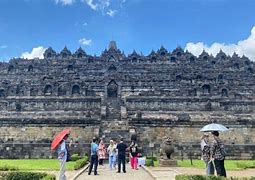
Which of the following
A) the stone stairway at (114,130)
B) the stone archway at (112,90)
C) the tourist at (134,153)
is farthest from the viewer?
the stone archway at (112,90)

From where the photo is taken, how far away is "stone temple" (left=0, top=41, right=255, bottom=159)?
27469mm

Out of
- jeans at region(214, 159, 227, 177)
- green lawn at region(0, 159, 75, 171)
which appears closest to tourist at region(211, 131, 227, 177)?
jeans at region(214, 159, 227, 177)

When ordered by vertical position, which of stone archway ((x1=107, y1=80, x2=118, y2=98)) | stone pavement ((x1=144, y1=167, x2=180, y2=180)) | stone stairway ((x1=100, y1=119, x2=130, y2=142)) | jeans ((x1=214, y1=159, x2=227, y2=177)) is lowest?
stone pavement ((x1=144, y1=167, x2=180, y2=180))

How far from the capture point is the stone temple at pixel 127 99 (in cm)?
2747

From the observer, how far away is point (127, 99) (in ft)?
127

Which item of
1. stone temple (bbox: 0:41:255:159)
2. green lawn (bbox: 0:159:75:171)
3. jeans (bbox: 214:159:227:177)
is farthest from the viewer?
stone temple (bbox: 0:41:255:159)

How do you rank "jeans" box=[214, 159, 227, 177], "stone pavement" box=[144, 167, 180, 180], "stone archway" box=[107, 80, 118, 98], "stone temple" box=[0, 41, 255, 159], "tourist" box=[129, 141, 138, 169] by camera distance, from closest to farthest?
"jeans" box=[214, 159, 227, 177], "stone pavement" box=[144, 167, 180, 180], "tourist" box=[129, 141, 138, 169], "stone temple" box=[0, 41, 255, 159], "stone archway" box=[107, 80, 118, 98]

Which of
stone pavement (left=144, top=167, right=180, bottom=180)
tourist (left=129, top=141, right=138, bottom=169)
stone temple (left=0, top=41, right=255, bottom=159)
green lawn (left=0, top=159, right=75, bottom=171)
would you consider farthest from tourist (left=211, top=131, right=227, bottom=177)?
stone temple (left=0, top=41, right=255, bottom=159)

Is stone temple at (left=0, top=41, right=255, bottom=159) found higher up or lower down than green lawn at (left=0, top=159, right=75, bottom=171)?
higher up

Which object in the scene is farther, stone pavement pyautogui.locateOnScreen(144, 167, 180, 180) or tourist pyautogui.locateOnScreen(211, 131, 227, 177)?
stone pavement pyautogui.locateOnScreen(144, 167, 180, 180)

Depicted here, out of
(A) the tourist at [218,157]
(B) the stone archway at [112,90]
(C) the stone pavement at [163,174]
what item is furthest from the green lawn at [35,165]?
(B) the stone archway at [112,90]

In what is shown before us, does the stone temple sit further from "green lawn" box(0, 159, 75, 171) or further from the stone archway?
"green lawn" box(0, 159, 75, 171)

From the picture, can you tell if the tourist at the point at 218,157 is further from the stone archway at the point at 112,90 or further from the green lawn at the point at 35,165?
the stone archway at the point at 112,90

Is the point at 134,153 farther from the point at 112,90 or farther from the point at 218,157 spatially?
the point at 112,90
